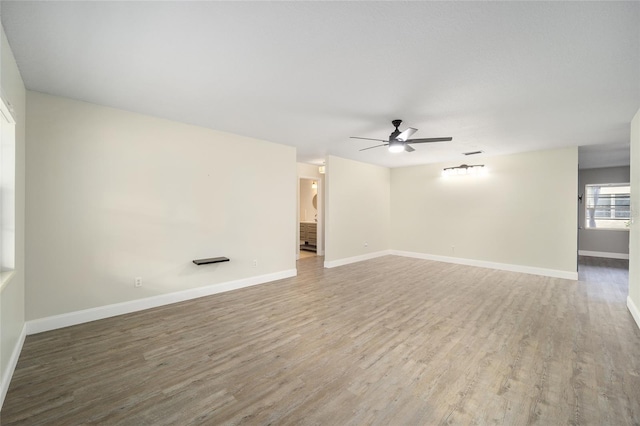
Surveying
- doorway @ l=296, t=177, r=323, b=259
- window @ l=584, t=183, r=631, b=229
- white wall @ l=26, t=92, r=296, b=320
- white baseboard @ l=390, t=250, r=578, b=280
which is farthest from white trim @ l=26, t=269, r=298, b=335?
window @ l=584, t=183, r=631, b=229

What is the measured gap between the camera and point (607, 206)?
296 inches

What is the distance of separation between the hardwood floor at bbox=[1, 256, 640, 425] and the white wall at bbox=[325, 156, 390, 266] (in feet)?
8.11

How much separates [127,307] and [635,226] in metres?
6.68

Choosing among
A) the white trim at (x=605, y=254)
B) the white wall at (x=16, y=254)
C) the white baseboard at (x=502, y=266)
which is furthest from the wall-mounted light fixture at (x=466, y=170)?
the white wall at (x=16, y=254)

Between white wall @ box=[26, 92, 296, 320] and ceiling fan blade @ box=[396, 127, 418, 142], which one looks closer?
white wall @ box=[26, 92, 296, 320]

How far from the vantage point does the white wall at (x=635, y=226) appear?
326 centimetres

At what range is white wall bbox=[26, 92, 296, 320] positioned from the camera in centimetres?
291

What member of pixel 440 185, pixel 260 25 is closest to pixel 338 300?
pixel 260 25

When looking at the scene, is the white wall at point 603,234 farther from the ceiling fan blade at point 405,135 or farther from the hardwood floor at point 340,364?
the ceiling fan blade at point 405,135

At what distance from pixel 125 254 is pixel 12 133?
163 centimetres

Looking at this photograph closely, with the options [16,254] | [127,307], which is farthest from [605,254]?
[16,254]

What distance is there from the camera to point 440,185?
6.94 meters

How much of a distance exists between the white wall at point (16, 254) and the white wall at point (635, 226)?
6.27 metres

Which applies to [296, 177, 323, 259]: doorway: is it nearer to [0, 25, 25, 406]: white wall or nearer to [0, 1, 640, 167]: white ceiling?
[0, 1, 640, 167]: white ceiling
